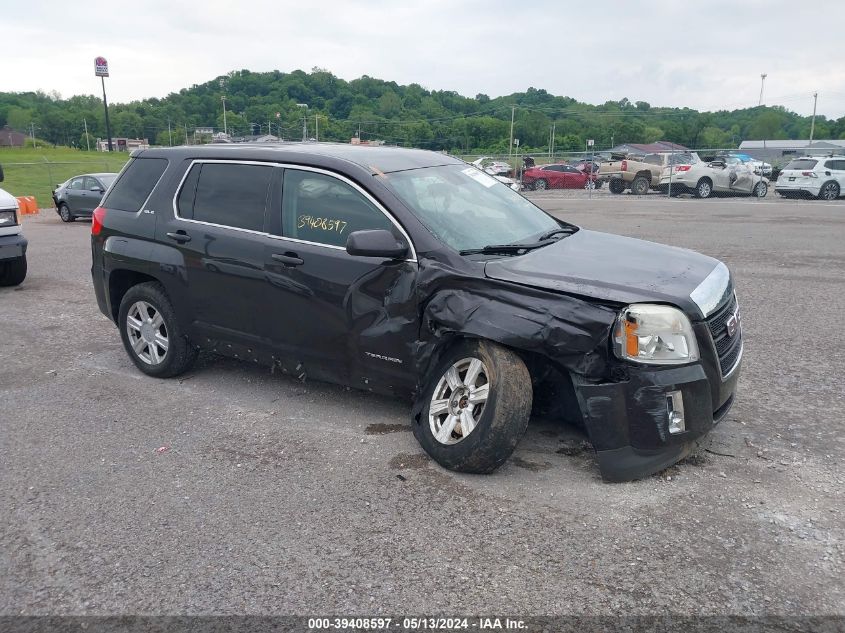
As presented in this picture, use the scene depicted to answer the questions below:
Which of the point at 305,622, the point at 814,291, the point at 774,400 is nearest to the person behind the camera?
the point at 305,622

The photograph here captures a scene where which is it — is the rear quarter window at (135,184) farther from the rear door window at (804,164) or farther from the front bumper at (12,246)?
the rear door window at (804,164)

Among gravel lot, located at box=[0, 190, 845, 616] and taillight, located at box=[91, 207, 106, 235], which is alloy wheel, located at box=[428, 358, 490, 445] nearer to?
gravel lot, located at box=[0, 190, 845, 616]

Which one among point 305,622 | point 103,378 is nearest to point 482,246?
point 305,622

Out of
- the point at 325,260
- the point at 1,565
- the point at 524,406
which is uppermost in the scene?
the point at 325,260

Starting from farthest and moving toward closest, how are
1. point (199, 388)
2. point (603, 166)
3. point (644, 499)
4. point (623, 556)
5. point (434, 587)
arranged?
point (603, 166) → point (199, 388) → point (644, 499) → point (623, 556) → point (434, 587)

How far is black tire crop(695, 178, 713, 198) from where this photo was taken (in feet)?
91.0

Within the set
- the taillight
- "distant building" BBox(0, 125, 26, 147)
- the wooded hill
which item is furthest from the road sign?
"distant building" BBox(0, 125, 26, 147)

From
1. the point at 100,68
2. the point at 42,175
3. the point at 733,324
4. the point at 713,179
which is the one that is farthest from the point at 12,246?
the point at 42,175

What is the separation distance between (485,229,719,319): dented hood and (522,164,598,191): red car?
3213 centimetres

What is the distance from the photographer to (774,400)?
5277 millimetres

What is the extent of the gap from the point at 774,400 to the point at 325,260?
335 cm

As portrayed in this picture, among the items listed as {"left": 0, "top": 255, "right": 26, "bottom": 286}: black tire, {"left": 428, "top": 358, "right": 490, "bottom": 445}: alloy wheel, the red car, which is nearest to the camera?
{"left": 428, "top": 358, "right": 490, "bottom": 445}: alloy wheel

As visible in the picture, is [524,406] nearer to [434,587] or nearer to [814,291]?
[434,587]

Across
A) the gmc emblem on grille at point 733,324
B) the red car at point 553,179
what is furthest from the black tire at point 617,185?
the gmc emblem on grille at point 733,324
